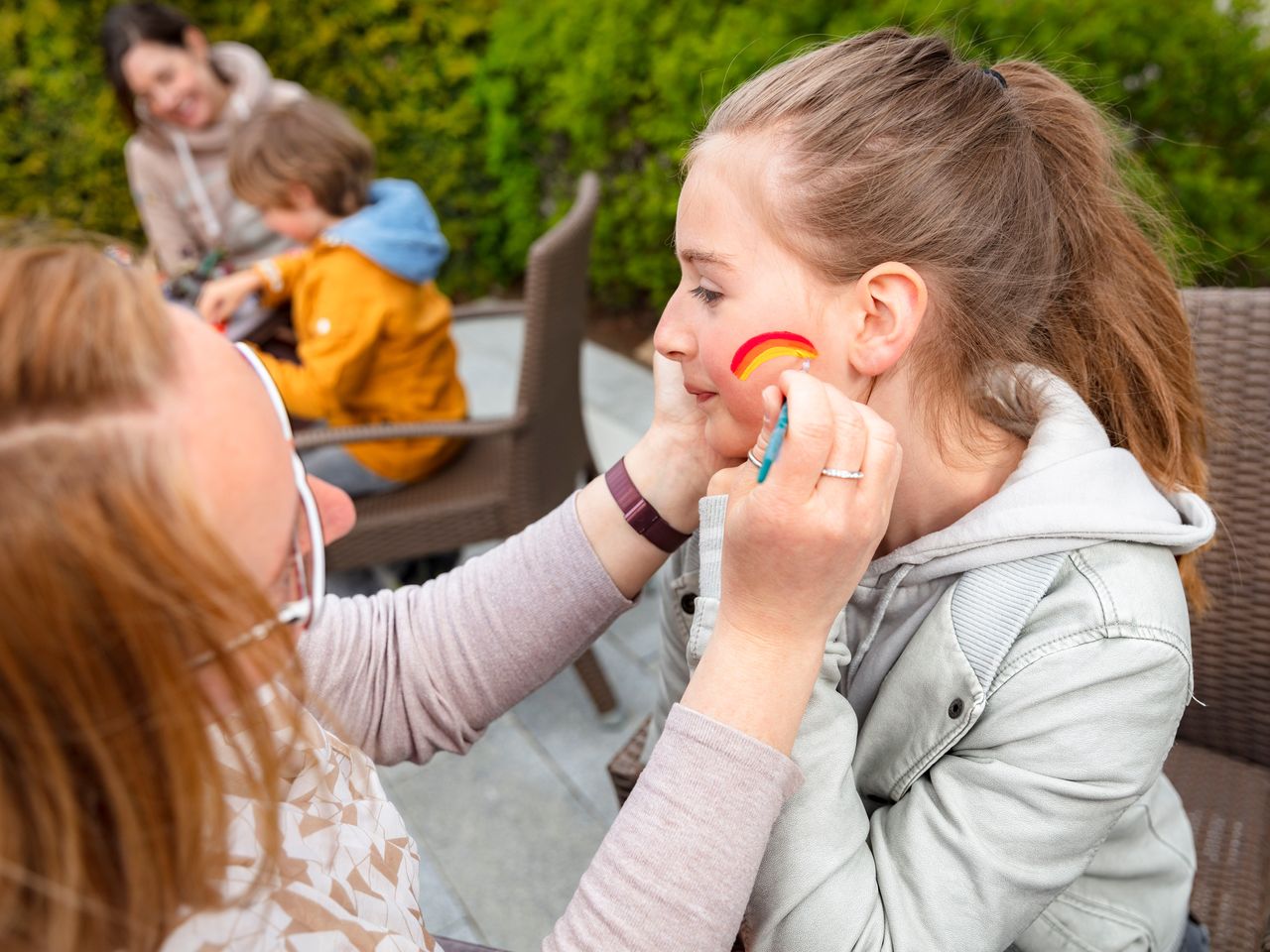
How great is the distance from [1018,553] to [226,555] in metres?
0.90

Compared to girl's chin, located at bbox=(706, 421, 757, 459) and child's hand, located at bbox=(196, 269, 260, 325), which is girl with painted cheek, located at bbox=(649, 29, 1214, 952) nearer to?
girl's chin, located at bbox=(706, 421, 757, 459)

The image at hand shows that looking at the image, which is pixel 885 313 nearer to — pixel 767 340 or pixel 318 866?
pixel 767 340

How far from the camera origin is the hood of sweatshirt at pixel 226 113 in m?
3.91

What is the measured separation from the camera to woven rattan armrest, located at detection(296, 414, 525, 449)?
2.63m

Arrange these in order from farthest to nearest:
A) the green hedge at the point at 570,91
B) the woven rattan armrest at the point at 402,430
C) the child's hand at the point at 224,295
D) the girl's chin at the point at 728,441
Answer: the green hedge at the point at 570,91 < the child's hand at the point at 224,295 < the woven rattan armrest at the point at 402,430 < the girl's chin at the point at 728,441

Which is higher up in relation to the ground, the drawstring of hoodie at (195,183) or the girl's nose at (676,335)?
the girl's nose at (676,335)

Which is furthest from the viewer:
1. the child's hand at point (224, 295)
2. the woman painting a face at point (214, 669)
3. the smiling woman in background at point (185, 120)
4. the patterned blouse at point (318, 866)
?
the smiling woman in background at point (185, 120)

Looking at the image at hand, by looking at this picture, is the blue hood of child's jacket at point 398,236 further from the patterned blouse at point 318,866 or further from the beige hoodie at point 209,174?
the patterned blouse at point 318,866

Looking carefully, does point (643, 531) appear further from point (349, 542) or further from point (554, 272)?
point (349, 542)

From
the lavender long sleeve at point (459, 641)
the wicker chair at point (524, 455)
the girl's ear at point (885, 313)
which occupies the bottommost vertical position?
the wicker chair at point (524, 455)

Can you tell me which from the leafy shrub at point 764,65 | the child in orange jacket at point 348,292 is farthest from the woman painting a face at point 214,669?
the child in orange jacket at point 348,292

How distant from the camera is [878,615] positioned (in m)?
1.33

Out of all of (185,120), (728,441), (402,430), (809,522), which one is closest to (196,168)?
(185,120)

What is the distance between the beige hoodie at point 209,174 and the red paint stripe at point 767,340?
3.09 metres
